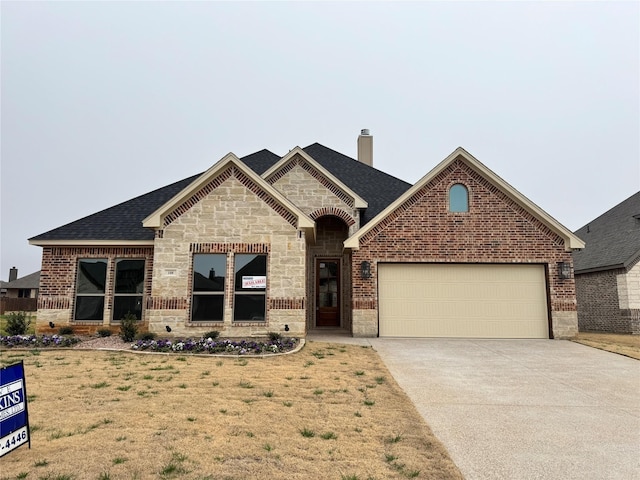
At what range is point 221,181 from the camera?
1289cm

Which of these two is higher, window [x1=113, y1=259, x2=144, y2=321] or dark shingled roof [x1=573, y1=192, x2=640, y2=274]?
dark shingled roof [x1=573, y1=192, x2=640, y2=274]

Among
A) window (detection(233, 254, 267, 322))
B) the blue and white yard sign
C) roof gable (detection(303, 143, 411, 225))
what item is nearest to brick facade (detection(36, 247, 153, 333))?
window (detection(233, 254, 267, 322))

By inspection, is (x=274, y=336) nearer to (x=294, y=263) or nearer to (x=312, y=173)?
(x=294, y=263)

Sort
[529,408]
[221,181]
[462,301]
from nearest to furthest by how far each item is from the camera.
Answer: [529,408]
[221,181]
[462,301]

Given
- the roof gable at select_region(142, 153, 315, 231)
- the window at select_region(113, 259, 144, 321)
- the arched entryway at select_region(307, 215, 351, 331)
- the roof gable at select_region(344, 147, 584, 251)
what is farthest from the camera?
the arched entryway at select_region(307, 215, 351, 331)

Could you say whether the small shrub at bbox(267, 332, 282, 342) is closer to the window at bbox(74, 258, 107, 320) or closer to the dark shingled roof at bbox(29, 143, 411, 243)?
the dark shingled roof at bbox(29, 143, 411, 243)

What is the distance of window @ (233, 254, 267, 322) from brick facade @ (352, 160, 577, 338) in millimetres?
3134

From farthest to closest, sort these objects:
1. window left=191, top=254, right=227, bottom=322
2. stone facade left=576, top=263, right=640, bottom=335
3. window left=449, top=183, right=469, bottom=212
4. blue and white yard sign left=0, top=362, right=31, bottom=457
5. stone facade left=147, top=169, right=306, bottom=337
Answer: stone facade left=576, top=263, right=640, bottom=335
window left=449, top=183, right=469, bottom=212
window left=191, top=254, right=227, bottom=322
stone facade left=147, top=169, right=306, bottom=337
blue and white yard sign left=0, top=362, right=31, bottom=457

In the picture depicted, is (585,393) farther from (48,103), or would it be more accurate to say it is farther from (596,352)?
(48,103)

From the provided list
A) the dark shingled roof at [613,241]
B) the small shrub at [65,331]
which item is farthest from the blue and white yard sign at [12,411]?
the dark shingled roof at [613,241]

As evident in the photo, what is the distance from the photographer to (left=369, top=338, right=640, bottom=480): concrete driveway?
3.93 meters

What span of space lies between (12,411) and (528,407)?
6.36 meters

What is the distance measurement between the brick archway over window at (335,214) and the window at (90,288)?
7.80 meters

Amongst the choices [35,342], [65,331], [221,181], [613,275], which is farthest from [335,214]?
[613,275]
